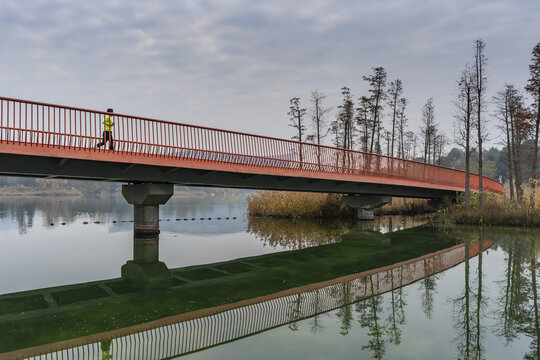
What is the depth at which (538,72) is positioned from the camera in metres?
24.7

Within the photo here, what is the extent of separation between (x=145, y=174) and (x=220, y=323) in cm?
1075

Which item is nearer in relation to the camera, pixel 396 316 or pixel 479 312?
pixel 396 316

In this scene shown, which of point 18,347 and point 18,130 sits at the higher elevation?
point 18,130

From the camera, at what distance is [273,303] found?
6.60 metres

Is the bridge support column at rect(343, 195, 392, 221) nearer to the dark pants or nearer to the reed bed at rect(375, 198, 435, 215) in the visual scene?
the reed bed at rect(375, 198, 435, 215)

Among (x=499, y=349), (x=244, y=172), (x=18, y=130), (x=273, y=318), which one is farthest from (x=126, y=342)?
(x=244, y=172)

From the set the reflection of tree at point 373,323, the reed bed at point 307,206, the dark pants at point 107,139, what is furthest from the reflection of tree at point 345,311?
the reed bed at point 307,206

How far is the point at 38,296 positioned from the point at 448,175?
88.3ft

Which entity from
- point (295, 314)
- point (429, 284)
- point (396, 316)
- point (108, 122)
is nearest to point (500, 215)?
point (429, 284)

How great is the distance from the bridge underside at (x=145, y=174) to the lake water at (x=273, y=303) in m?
2.74

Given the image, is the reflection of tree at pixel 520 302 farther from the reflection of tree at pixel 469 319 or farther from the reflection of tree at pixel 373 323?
the reflection of tree at pixel 373 323

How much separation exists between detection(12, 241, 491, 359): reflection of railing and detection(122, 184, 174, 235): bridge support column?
9695mm

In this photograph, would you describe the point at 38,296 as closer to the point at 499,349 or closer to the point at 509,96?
the point at 499,349

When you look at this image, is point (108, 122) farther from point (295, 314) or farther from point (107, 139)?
point (295, 314)
